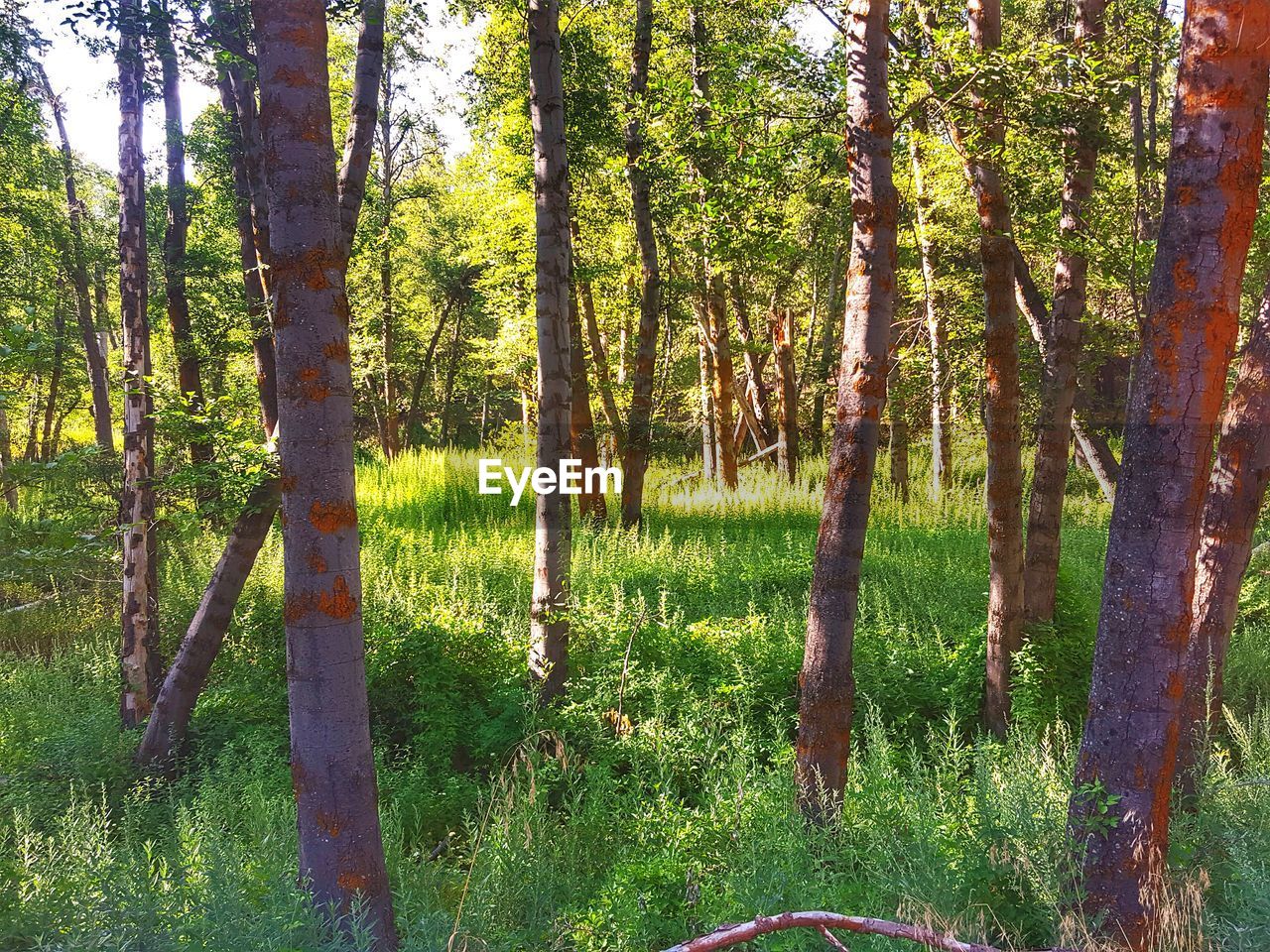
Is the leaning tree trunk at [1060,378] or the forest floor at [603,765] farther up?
the leaning tree trunk at [1060,378]

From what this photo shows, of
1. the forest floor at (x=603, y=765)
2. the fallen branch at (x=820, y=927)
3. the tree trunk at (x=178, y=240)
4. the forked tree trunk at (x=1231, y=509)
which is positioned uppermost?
the tree trunk at (x=178, y=240)

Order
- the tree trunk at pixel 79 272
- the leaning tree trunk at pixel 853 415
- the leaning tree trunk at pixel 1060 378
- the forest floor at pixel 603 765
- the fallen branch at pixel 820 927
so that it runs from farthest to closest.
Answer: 1. the tree trunk at pixel 79 272
2. the leaning tree trunk at pixel 1060 378
3. the leaning tree trunk at pixel 853 415
4. the forest floor at pixel 603 765
5. the fallen branch at pixel 820 927

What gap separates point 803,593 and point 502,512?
670cm

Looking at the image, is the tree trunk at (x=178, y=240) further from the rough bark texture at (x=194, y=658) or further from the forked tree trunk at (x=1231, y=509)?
the forked tree trunk at (x=1231, y=509)

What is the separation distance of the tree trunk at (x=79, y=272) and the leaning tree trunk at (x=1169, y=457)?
15342mm

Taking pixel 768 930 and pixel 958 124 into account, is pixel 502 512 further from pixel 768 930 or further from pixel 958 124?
pixel 768 930

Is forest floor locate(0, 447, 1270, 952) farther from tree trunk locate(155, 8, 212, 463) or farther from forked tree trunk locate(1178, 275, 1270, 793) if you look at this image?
tree trunk locate(155, 8, 212, 463)

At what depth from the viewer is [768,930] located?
2666 mm

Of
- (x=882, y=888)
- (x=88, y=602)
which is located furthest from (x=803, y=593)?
(x=88, y=602)

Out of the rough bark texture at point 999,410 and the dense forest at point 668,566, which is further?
the rough bark texture at point 999,410

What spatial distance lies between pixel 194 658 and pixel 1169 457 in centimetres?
682

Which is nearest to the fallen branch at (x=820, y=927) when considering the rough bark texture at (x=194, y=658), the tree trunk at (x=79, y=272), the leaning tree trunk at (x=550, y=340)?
the leaning tree trunk at (x=550, y=340)

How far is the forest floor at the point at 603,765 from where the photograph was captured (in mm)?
3199

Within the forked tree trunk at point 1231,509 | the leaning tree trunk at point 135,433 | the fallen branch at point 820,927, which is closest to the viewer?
the fallen branch at point 820,927
